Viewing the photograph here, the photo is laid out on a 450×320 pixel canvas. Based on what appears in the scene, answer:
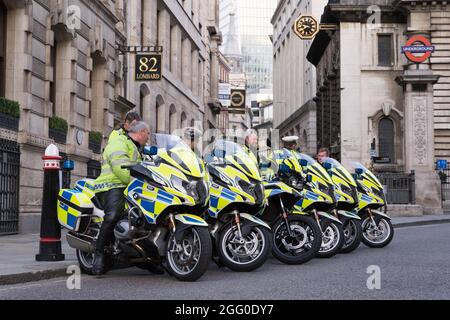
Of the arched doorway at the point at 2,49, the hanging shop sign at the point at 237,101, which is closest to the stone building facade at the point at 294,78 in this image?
the hanging shop sign at the point at 237,101

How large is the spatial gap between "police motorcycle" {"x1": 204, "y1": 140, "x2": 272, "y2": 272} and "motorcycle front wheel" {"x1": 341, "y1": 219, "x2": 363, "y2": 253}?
3.10m

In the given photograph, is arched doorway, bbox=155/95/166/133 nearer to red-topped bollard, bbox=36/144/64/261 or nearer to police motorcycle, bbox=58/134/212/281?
Answer: red-topped bollard, bbox=36/144/64/261

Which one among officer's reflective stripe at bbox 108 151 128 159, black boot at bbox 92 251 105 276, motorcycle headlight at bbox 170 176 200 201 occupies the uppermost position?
officer's reflective stripe at bbox 108 151 128 159

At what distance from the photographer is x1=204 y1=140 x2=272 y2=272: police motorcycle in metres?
8.18

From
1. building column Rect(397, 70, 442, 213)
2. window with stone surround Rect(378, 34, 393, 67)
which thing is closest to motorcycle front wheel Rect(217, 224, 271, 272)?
building column Rect(397, 70, 442, 213)

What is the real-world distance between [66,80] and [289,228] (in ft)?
34.0

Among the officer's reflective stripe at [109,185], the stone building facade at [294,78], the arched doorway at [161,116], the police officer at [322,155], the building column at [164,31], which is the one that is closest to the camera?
the officer's reflective stripe at [109,185]

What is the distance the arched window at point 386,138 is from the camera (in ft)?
125

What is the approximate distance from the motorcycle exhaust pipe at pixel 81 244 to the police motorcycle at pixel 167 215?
9.6 inches

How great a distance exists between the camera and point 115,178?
7922 mm

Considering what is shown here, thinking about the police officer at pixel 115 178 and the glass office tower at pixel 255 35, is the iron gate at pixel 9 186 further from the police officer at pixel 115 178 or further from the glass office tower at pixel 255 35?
the glass office tower at pixel 255 35

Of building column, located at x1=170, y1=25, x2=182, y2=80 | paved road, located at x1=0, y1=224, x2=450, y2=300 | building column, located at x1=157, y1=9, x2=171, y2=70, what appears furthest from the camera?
building column, located at x1=170, y1=25, x2=182, y2=80

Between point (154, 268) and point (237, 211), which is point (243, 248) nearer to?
point (237, 211)
